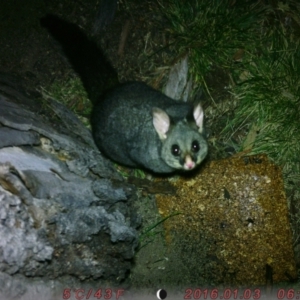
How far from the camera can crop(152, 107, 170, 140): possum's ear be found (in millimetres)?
4322

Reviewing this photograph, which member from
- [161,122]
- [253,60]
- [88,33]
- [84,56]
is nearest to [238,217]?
[161,122]

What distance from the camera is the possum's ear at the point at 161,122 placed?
432cm

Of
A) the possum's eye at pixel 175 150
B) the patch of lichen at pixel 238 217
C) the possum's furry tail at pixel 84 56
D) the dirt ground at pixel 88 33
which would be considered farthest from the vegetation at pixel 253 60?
the possum's eye at pixel 175 150

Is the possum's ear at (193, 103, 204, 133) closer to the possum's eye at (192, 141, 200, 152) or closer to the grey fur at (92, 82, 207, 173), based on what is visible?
the grey fur at (92, 82, 207, 173)

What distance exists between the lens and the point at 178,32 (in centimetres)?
550

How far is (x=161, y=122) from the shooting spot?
443 cm

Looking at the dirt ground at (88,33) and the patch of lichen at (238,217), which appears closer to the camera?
the patch of lichen at (238,217)

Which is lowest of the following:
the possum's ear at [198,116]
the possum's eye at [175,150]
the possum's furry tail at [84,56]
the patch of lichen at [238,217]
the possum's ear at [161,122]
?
the patch of lichen at [238,217]

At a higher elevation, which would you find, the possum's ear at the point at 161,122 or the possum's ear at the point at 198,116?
the possum's ear at the point at 198,116

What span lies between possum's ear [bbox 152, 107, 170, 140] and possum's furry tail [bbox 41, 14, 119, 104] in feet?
2.98

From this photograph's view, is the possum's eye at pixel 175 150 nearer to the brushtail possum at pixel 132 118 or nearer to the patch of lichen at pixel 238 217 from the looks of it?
the brushtail possum at pixel 132 118

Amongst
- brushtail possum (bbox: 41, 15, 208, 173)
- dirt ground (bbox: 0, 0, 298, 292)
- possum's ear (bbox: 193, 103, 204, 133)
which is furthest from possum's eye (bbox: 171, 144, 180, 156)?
dirt ground (bbox: 0, 0, 298, 292)

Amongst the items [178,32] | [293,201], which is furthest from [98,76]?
[293,201]

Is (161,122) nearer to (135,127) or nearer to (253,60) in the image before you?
(135,127)
